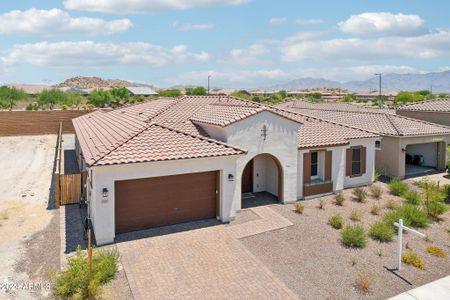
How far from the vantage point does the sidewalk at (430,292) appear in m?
10.9

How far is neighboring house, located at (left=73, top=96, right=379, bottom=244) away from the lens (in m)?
14.6

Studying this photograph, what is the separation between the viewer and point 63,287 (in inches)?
419

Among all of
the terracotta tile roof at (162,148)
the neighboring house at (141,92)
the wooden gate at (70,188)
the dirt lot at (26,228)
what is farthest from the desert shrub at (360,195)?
the neighboring house at (141,92)

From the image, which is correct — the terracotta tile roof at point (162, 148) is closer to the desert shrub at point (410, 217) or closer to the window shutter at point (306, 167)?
the window shutter at point (306, 167)

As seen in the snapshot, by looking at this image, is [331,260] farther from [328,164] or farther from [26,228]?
[26,228]

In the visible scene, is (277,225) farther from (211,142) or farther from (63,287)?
(63,287)

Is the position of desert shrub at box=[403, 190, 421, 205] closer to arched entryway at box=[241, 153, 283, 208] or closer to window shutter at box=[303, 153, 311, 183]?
window shutter at box=[303, 153, 311, 183]

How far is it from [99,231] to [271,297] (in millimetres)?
7033

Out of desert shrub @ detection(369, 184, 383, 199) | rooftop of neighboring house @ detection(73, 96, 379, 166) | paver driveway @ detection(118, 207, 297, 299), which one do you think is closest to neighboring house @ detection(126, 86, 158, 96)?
rooftop of neighboring house @ detection(73, 96, 379, 166)

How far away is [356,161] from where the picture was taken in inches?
901

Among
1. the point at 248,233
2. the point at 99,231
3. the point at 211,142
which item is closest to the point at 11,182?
the point at 99,231

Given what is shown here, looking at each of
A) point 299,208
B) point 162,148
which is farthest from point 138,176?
point 299,208

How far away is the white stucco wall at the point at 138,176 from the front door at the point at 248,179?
13.8 ft

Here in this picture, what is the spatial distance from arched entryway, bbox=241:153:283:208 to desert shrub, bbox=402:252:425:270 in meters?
7.40
